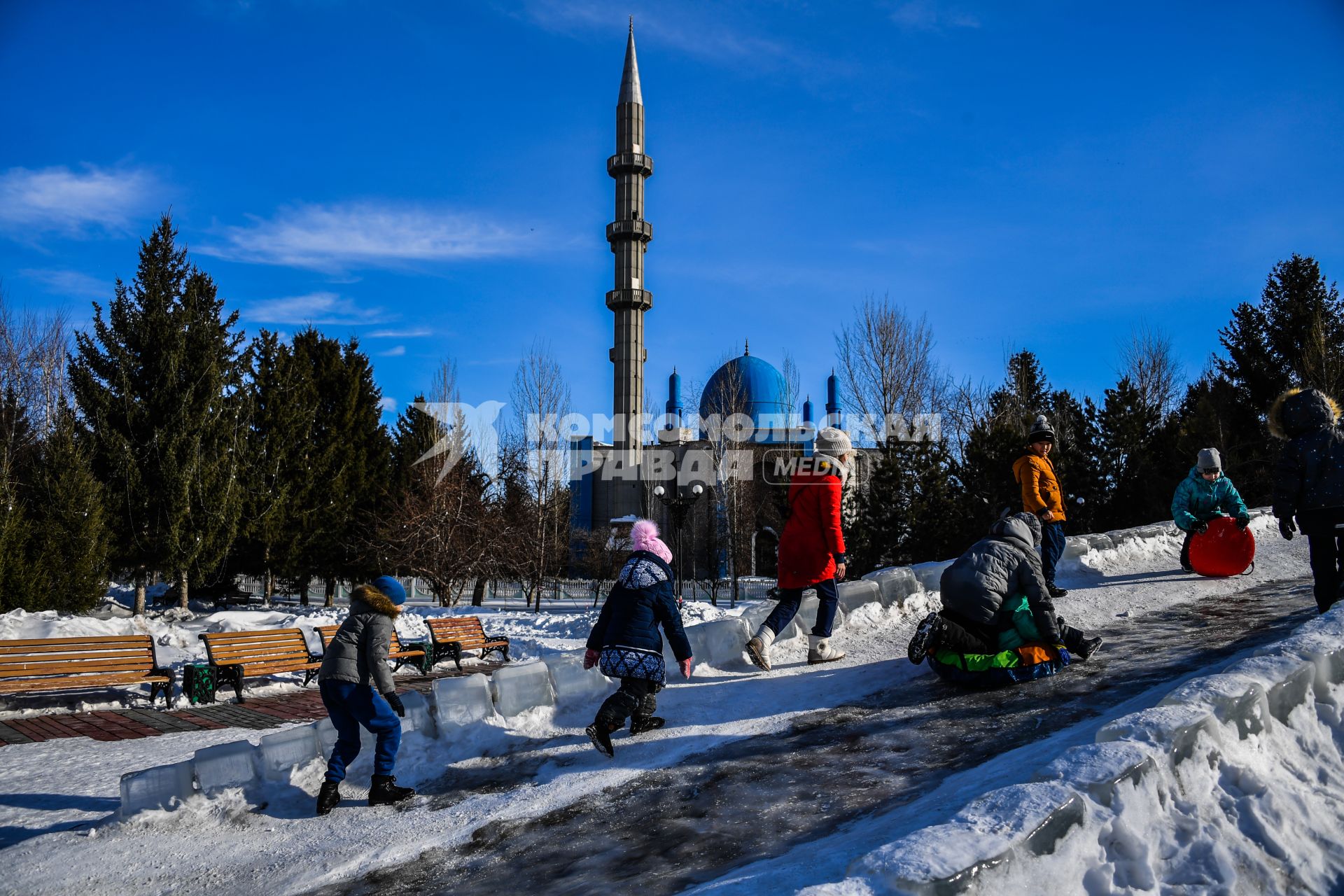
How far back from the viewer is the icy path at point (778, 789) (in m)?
3.68

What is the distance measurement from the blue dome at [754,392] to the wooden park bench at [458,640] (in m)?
27.8

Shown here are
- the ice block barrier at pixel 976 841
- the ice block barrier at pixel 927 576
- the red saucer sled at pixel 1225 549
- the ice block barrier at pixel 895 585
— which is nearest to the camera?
the ice block barrier at pixel 976 841

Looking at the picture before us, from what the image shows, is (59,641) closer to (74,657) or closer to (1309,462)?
(74,657)

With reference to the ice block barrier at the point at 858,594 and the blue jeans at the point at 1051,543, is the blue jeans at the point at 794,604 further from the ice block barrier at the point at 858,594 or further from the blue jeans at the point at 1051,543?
the blue jeans at the point at 1051,543

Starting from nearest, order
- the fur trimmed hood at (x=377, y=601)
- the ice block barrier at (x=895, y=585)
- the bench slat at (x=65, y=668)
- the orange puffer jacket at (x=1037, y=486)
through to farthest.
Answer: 1. the fur trimmed hood at (x=377, y=601)
2. the orange puffer jacket at (x=1037, y=486)
3. the bench slat at (x=65, y=668)
4. the ice block barrier at (x=895, y=585)

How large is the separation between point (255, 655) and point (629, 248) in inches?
1305

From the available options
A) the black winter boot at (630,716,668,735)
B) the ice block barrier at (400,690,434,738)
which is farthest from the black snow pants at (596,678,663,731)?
the ice block barrier at (400,690,434,738)

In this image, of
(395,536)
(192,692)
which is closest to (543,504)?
(395,536)

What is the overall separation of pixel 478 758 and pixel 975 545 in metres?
3.49

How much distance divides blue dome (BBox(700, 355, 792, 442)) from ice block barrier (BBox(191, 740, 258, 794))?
35.1 metres

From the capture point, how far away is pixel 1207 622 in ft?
24.1

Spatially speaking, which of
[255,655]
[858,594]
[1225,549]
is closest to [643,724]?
[858,594]

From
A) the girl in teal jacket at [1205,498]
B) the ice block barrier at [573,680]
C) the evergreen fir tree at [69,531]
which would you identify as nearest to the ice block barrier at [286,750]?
the ice block barrier at [573,680]

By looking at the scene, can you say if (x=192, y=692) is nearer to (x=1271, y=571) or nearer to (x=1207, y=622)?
(x=1207, y=622)
